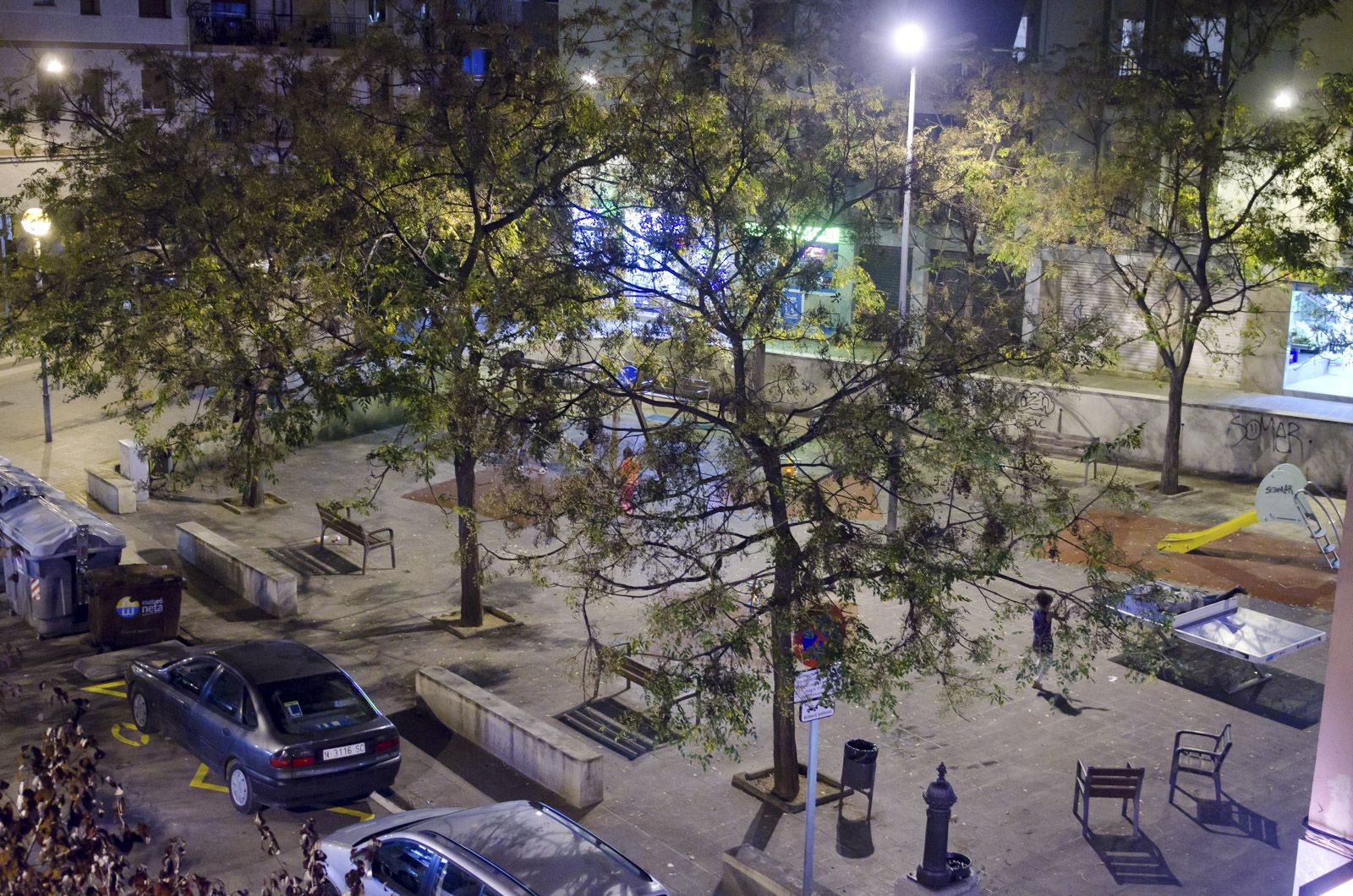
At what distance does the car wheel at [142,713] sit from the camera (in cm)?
1400

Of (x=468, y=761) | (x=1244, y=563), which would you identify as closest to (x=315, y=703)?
(x=468, y=761)

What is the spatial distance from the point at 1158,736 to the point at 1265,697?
6.11 ft

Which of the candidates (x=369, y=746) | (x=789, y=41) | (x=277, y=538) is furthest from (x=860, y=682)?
(x=789, y=41)

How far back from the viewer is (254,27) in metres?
45.4

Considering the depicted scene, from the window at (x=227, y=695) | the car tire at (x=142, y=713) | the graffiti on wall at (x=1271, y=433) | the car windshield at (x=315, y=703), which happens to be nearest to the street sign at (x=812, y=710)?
the car windshield at (x=315, y=703)

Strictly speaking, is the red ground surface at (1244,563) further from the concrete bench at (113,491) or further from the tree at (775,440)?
the concrete bench at (113,491)

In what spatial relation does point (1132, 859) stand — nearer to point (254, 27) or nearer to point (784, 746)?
point (784, 746)

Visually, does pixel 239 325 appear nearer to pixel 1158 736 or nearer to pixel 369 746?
pixel 369 746

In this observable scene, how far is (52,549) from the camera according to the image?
1662 cm

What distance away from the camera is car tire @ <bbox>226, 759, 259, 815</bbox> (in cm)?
1229

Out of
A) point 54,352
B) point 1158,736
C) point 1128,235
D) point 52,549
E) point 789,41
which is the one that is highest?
point 789,41

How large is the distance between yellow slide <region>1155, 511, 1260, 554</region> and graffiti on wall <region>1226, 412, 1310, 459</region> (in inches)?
135

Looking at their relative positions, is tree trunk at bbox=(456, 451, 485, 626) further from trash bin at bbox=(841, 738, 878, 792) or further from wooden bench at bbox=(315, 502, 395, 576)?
trash bin at bbox=(841, 738, 878, 792)

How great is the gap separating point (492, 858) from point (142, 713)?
609 cm
